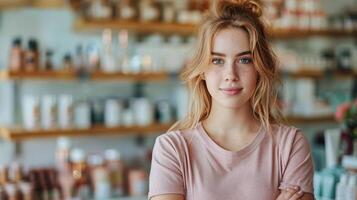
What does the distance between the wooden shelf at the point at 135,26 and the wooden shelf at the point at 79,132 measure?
0.68 m

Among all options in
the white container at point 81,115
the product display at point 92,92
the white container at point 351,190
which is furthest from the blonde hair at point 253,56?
the white container at point 81,115

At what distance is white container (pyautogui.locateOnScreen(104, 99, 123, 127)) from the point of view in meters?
3.51

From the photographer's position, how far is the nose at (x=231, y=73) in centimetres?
128

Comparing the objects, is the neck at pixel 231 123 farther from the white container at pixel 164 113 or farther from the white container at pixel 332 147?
the white container at pixel 164 113

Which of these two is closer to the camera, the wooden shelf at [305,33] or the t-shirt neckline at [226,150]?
the t-shirt neckline at [226,150]

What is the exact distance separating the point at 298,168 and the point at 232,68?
0.98 ft

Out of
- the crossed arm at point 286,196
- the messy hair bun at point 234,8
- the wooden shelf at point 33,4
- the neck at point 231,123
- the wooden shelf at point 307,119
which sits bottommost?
the wooden shelf at point 307,119

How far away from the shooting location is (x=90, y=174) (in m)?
3.41

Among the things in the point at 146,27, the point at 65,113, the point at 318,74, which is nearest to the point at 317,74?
the point at 318,74

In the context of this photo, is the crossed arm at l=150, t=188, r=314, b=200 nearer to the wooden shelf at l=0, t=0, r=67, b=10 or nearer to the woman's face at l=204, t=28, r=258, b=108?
the woman's face at l=204, t=28, r=258, b=108

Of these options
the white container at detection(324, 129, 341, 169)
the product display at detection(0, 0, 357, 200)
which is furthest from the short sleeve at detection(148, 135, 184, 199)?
the product display at detection(0, 0, 357, 200)

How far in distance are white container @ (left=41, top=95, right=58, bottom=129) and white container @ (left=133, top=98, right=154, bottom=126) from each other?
574 millimetres

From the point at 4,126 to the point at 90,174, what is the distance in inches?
24.8

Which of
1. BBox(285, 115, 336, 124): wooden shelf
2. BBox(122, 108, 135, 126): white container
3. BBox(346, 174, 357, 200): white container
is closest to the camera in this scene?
BBox(346, 174, 357, 200): white container
